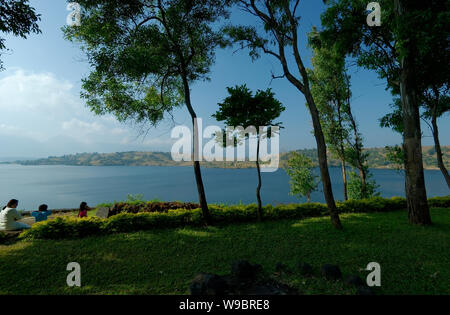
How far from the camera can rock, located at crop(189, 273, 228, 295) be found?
3.04 m

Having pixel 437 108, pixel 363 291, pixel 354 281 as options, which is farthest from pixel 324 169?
pixel 437 108

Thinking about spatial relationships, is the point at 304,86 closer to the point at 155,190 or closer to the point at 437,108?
the point at 437,108

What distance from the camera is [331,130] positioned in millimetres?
14211

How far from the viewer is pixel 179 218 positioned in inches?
292

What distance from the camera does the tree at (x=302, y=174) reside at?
78.7 ft

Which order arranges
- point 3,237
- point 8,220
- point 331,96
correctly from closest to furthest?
point 3,237, point 8,220, point 331,96

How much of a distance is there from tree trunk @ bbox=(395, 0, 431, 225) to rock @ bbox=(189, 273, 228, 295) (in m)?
7.88

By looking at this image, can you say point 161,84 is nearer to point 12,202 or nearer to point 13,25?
point 13,25

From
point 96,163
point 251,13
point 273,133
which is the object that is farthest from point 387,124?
point 96,163

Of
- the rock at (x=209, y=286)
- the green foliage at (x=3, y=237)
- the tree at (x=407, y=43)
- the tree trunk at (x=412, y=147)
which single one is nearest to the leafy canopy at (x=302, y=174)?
the tree at (x=407, y=43)

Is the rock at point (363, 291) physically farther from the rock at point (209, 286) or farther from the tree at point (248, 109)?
the tree at point (248, 109)

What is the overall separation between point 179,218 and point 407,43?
10.2 metres

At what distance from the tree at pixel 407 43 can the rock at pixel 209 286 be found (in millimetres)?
7964

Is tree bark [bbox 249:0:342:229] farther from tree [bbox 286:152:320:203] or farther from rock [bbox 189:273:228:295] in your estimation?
tree [bbox 286:152:320:203]
